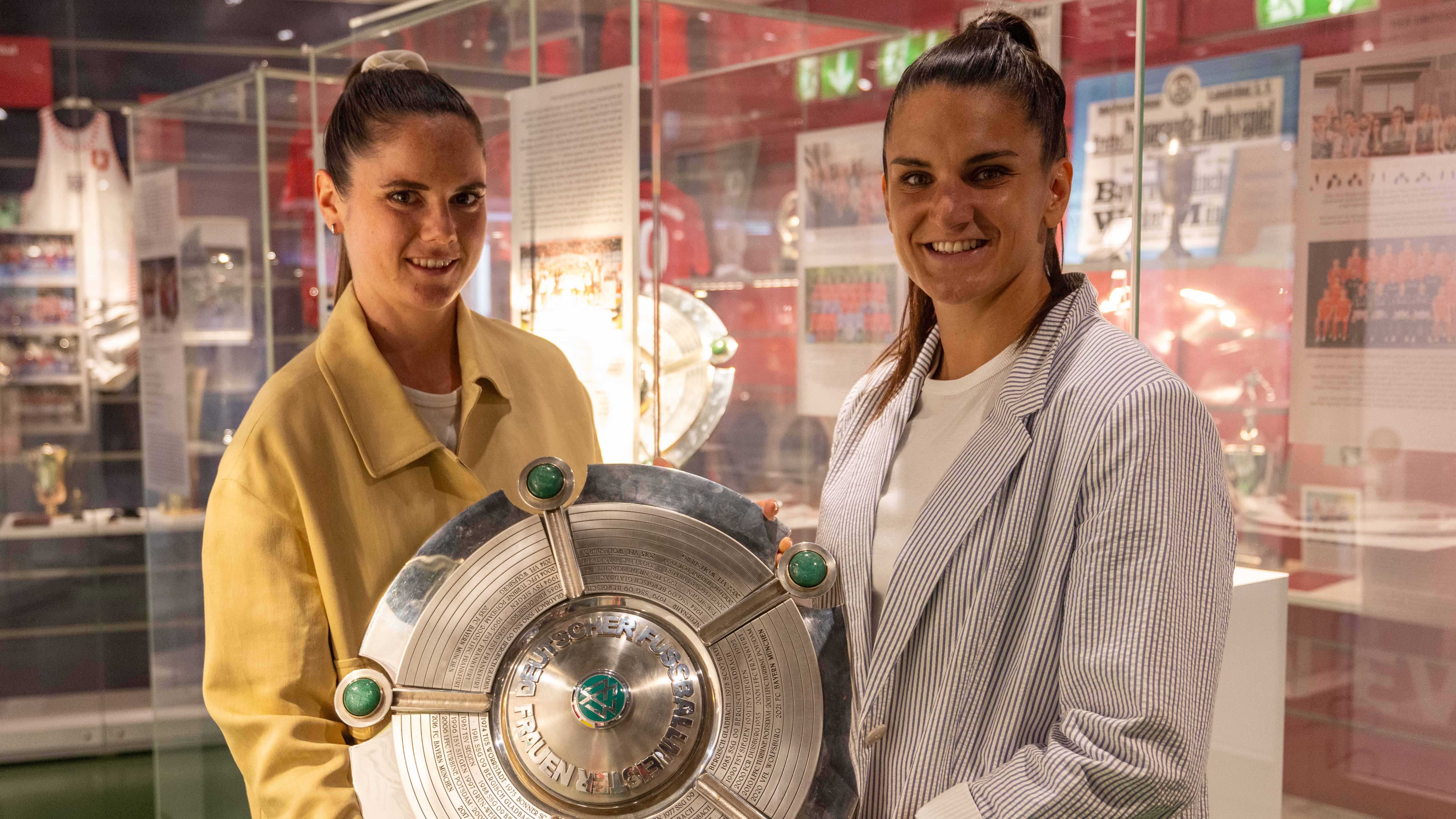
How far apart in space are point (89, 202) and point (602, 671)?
6.05 m

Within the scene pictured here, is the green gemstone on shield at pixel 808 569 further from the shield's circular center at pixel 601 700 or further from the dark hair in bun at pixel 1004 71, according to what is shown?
the dark hair in bun at pixel 1004 71

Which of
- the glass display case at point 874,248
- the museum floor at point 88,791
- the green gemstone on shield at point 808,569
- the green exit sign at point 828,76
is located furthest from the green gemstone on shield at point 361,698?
the museum floor at point 88,791

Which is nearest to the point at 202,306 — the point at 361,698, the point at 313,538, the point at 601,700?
the point at 313,538

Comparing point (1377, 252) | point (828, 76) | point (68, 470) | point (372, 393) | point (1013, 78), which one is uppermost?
point (828, 76)

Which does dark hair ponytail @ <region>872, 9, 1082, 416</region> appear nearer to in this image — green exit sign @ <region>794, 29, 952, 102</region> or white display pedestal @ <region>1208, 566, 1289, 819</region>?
white display pedestal @ <region>1208, 566, 1289, 819</region>

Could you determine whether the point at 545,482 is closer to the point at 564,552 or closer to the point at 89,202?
the point at 564,552

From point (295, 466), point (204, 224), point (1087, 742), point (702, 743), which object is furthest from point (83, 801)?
point (1087, 742)

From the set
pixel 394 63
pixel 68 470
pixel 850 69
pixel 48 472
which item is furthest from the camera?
pixel 68 470

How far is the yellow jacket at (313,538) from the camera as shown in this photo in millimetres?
1474

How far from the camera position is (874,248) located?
13.3 ft

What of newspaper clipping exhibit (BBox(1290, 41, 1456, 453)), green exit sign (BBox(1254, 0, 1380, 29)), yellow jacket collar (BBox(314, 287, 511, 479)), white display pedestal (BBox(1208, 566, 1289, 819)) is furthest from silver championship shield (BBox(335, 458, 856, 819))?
green exit sign (BBox(1254, 0, 1380, 29))

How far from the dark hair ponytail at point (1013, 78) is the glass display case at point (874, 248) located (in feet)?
3.10

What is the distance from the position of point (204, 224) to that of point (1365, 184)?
13.6ft

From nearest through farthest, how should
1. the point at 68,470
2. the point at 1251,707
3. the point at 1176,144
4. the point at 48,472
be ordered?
the point at 1251,707
the point at 1176,144
the point at 48,472
the point at 68,470
